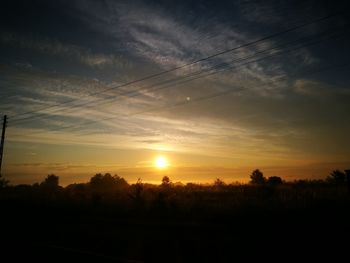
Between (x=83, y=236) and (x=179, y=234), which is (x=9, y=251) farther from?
(x=179, y=234)

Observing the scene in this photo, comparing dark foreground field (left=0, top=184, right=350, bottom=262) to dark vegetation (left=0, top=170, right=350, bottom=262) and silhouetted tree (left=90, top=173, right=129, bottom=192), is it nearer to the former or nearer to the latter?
dark vegetation (left=0, top=170, right=350, bottom=262)

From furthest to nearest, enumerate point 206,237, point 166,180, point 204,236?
1. point 166,180
2. point 204,236
3. point 206,237

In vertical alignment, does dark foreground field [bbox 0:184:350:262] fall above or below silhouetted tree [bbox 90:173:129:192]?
below

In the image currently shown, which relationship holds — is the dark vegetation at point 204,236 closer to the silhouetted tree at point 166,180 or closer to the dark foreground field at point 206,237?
the dark foreground field at point 206,237

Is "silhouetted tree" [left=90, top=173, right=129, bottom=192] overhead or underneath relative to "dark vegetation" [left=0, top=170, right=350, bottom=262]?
overhead

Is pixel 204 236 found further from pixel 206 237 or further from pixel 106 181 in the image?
pixel 106 181

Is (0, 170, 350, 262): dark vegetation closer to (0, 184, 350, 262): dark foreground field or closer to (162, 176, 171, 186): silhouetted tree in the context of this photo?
(0, 184, 350, 262): dark foreground field

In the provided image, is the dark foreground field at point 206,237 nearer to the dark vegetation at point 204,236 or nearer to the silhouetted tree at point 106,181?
the dark vegetation at point 204,236

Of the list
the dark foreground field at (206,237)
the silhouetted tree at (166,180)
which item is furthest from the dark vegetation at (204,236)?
the silhouetted tree at (166,180)

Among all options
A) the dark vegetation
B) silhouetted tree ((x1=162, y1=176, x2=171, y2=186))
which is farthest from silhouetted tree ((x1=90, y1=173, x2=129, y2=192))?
the dark vegetation

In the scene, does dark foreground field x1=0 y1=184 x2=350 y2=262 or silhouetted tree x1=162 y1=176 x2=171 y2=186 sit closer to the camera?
dark foreground field x1=0 y1=184 x2=350 y2=262

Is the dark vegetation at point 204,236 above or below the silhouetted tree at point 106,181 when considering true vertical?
below

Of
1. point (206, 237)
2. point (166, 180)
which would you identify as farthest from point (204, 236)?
point (166, 180)

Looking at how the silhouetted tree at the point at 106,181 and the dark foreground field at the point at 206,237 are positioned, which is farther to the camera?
the silhouetted tree at the point at 106,181
